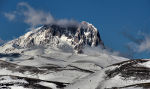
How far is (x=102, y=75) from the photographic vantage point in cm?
19900

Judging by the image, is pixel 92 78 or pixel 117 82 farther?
pixel 92 78

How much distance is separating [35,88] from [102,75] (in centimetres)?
4818

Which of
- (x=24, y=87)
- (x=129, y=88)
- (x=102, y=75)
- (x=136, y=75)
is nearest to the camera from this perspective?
(x=129, y=88)

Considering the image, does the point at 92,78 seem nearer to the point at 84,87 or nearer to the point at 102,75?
the point at 102,75

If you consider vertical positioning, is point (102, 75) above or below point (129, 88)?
above

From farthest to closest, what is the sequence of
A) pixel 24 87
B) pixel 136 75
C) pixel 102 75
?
1. pixel 102 75
2. pixel 136 75
3. pixel 24 87

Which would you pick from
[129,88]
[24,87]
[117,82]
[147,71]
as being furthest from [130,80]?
[24,87]

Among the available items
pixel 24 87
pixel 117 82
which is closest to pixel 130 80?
pixel 117 82

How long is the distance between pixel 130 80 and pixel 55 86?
4184 cm

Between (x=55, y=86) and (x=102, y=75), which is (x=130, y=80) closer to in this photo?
(x=102, y=75)

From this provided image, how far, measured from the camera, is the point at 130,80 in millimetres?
173375

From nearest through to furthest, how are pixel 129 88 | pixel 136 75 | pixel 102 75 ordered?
pixel 129 88, pixel 136 75, pixel 102 75

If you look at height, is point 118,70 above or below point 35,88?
above

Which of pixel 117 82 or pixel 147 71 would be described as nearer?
pixel 117 82
